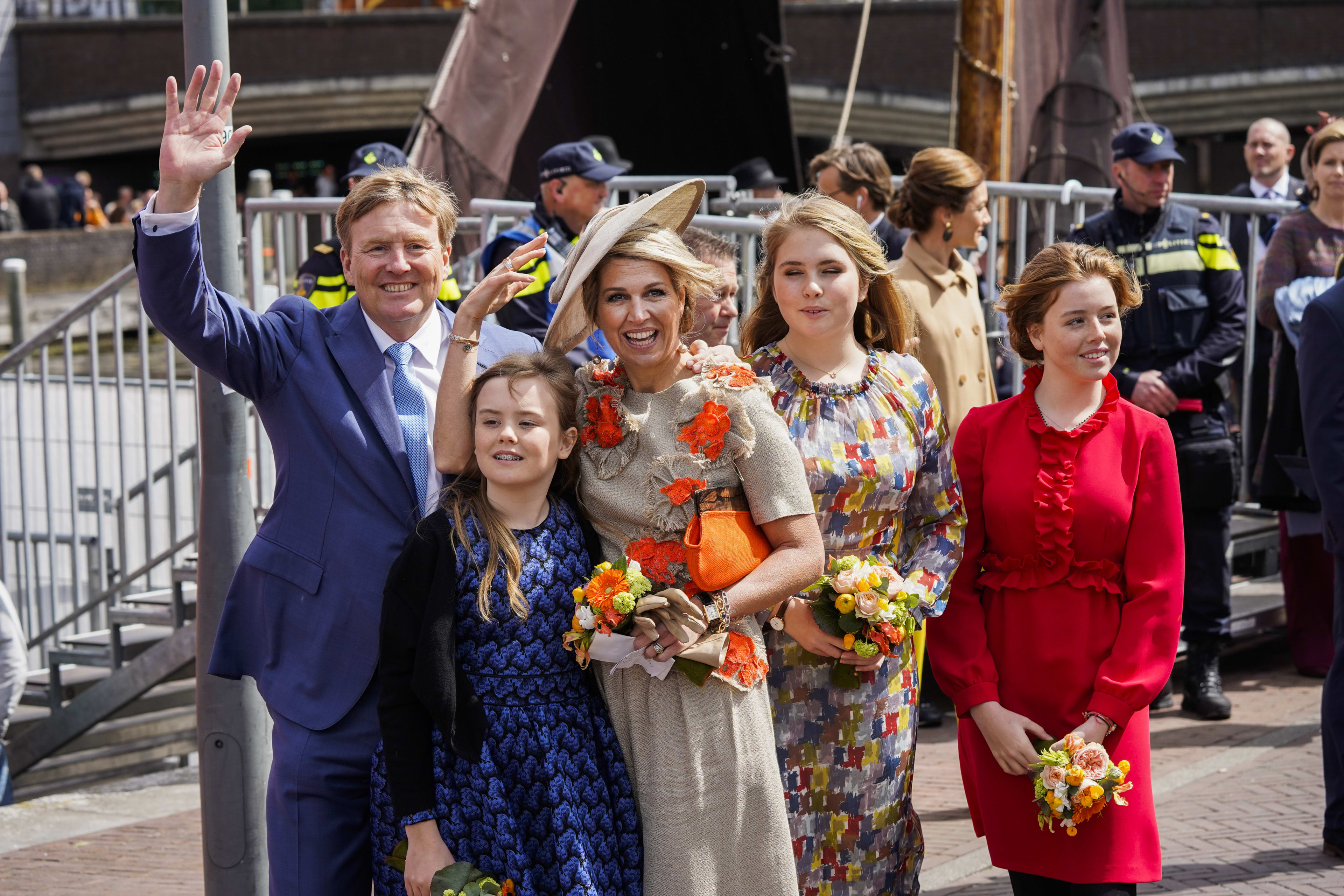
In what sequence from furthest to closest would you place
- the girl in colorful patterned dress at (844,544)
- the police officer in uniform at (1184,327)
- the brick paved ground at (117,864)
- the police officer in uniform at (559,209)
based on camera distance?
the police officer in uniform at (1184,327) → the police officer in uniform at (559,209) → the brick paved ground at (117,864) → the girl in colorful patterned dress at (844,544)

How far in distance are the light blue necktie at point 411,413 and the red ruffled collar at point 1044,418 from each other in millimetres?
1350

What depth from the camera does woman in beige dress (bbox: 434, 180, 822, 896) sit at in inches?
114

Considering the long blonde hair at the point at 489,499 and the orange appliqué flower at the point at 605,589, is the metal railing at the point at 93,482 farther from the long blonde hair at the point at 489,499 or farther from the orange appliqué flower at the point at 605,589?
the orange appliqué flower at the point at 605,589

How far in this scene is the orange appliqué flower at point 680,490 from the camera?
116 inches

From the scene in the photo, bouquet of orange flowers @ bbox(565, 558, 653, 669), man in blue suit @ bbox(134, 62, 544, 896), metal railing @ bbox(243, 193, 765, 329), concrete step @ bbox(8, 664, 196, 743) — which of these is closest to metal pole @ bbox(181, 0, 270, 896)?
man in blue suit @ bbox(134, 62, 544, 896)

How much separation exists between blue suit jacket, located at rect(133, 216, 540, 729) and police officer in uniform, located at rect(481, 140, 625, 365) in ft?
7.35

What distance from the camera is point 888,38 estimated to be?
28.9 meters

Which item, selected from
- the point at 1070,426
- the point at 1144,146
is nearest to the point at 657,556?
the point at 1070,426

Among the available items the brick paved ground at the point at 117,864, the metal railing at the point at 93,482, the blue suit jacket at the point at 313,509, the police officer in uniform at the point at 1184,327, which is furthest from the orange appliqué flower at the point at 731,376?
the metal railing at the point at 93,482

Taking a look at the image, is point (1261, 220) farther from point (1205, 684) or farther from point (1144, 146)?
point (1205, 684)

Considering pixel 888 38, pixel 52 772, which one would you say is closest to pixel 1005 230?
pixel 52 772

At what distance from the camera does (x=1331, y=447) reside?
4367 millimetres

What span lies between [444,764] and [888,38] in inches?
Answer: 1092

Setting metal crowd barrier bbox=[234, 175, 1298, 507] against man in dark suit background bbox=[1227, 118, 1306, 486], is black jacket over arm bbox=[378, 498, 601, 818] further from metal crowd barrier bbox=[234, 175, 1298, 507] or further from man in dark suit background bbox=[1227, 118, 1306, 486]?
man in dark suit background bbox=[1227, 118, 1306, 486]
